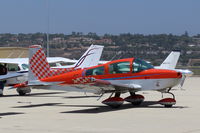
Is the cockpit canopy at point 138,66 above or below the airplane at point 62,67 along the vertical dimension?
above

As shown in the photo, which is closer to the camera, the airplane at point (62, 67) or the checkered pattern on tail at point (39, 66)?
the checkered pattern on tail at point (39, 66)

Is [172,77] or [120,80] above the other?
[172,77]

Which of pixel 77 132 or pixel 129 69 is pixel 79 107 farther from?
pixel 77 132

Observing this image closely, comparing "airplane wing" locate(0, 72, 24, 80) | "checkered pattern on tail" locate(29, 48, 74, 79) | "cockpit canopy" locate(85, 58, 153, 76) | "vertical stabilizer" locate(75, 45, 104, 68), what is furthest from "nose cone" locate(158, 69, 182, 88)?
"airplane wing" locate(0, 72, 24, 80)

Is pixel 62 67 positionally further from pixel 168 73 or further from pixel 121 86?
pixel 168 73

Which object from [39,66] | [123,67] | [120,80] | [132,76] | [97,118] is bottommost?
[97,118]

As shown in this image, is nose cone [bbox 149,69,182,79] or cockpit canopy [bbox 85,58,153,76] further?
cockpit canopy [bbox 85,58,153,76]

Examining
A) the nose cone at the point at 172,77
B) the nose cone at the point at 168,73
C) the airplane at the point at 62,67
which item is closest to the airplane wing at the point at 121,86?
the nose cone at the point at 168,73

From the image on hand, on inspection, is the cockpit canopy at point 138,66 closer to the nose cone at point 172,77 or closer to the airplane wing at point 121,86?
the airplane wing at point 121,86

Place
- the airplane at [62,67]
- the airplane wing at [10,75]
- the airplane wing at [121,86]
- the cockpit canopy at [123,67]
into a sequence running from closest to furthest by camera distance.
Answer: the airplane wing at [121,86] < the cockpit canopy at [123,67] < the airplane wing at [10,75] < the airplane at [62,67]

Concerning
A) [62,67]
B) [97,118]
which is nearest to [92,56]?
[62,67]

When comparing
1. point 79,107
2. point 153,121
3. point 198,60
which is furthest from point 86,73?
point 198,60

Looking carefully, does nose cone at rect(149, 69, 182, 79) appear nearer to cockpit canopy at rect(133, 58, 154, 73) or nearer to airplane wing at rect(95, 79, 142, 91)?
cockpit canopy at rect(133, 58, 154, 73)

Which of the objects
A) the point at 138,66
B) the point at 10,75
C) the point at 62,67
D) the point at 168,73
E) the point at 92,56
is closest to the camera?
the point at 168,73
